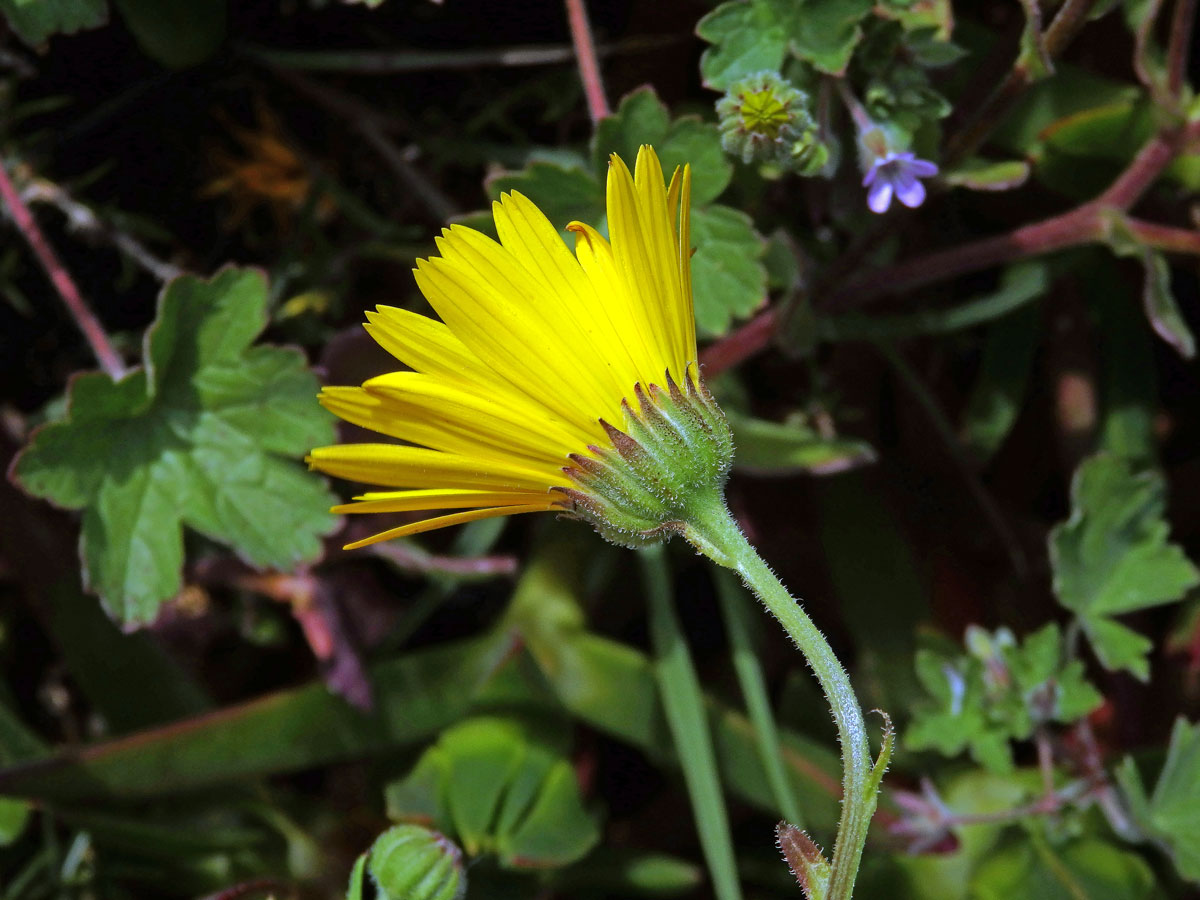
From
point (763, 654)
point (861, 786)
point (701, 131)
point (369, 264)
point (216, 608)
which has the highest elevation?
point (701, 131)

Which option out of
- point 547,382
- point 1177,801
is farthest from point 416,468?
point 1177,801

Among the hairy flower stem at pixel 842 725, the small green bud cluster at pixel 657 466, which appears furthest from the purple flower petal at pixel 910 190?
the hairy flower stem at pixel 842 725

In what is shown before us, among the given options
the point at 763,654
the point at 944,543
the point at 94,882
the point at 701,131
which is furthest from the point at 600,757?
the point at 701,131

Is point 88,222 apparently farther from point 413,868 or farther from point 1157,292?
point 1157,292

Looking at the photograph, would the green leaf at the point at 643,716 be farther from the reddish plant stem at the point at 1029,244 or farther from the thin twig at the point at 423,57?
the thin twig at the point at 423,57

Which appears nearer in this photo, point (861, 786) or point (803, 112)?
point (861, 786)

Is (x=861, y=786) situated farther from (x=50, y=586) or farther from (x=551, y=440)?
(x=50, y=586)
